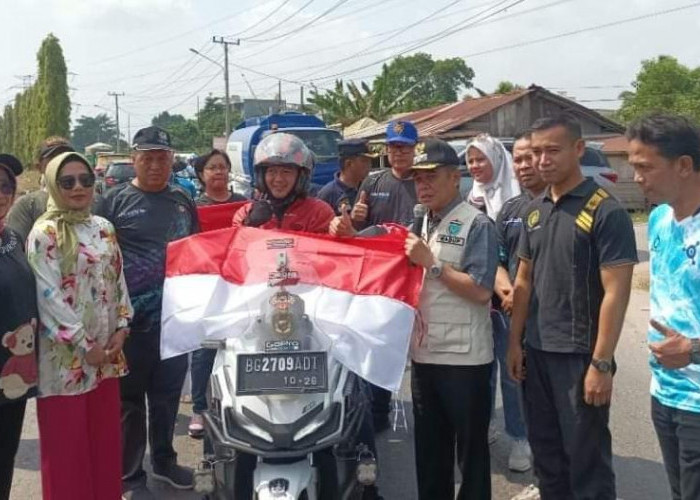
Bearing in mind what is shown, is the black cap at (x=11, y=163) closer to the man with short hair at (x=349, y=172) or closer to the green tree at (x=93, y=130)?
the man with short hair at (x=349, y=172)

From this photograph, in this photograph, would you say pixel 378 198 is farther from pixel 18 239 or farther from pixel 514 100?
pixel 514 100

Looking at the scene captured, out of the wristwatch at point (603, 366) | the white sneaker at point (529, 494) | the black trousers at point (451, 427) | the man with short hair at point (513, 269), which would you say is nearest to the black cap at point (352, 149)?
the man with short hair at point (513, 269)

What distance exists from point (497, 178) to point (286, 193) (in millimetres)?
1709

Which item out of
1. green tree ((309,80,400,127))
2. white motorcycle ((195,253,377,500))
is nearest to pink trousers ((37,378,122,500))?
white motorcycle ((195,253,377,500))

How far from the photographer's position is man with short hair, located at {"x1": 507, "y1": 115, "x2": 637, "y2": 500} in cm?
315

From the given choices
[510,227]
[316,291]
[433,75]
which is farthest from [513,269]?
[433,75]

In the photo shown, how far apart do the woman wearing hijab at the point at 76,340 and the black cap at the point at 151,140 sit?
745mm

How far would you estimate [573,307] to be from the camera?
3.26m

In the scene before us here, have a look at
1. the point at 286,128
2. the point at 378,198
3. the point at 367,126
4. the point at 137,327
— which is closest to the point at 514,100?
the point at 367,126

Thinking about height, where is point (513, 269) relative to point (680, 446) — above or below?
above

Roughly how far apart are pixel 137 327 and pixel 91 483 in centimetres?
99

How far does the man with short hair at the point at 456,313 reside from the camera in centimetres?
348

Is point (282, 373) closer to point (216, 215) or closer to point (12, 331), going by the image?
point (12, 331)

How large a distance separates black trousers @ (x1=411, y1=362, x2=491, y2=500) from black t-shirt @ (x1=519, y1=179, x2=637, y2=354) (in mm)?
388
